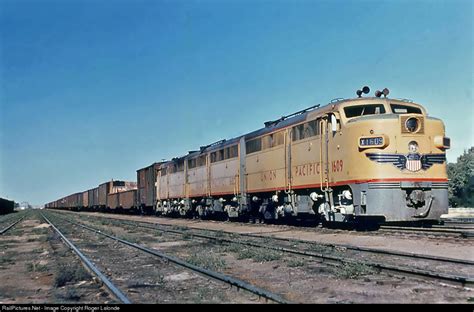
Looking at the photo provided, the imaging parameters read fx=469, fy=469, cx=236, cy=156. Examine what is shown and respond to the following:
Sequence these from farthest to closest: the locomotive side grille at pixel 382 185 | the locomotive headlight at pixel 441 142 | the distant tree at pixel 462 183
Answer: the distant tree at pixel 462 183, the locomotive headlight at pixel 441 142, the locomotive side grille at pixel 382 185

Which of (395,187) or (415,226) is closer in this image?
(395,187)

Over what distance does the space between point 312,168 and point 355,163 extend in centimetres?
249

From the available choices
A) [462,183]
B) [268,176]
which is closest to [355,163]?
[268,176]

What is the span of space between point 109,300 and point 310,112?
1154 cm

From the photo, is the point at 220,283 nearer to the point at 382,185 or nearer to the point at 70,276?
the point at 70,276

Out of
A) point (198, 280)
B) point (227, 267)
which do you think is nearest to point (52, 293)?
point (198, 280)

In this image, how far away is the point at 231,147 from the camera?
2408 centimetres

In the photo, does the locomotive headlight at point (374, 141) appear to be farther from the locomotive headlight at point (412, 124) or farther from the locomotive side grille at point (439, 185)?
the locomotive side grille at point (439, 185)

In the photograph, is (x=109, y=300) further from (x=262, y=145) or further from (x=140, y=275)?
(x=262, y=145)

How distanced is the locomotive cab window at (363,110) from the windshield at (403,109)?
43 cm

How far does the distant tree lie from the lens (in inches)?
1586

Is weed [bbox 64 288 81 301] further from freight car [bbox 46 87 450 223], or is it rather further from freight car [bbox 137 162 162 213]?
freight car [bbox 137 162 162 213]

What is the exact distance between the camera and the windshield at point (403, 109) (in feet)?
48.8

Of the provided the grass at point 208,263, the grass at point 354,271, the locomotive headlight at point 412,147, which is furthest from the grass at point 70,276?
the locomotive headlight at point 412,147
